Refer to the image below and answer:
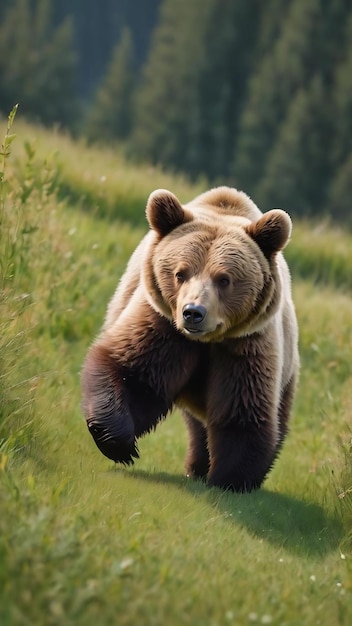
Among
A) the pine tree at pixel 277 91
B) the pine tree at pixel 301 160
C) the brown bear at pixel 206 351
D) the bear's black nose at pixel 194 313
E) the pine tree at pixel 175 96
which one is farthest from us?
the pine tree at pixel 175 96

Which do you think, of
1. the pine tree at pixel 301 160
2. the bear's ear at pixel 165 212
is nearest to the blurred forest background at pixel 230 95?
the pine tree at pixel 301 160

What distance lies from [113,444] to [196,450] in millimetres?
1012

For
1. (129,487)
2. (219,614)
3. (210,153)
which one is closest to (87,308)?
(129,487)

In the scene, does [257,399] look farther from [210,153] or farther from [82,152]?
[210,153]

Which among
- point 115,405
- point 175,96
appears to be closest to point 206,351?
point 115,405

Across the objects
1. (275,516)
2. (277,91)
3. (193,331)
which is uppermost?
(193,331)

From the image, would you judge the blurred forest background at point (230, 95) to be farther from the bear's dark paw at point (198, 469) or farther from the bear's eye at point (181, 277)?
the bear's eye at point (181, 277)

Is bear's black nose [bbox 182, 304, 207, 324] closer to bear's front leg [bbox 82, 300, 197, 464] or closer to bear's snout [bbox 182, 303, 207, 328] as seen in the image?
bear's snout [bbox 182, 303, 207, 328]

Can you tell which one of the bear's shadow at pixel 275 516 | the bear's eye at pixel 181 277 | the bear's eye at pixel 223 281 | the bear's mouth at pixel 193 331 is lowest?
the bear's shadow at pixel 275 516

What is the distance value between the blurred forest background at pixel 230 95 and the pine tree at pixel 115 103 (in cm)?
4

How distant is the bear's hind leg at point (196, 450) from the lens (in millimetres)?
6027

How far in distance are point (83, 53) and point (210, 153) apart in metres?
37.0

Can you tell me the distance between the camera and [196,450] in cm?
608

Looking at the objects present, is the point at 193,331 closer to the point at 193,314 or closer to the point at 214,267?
the point at 193,314
